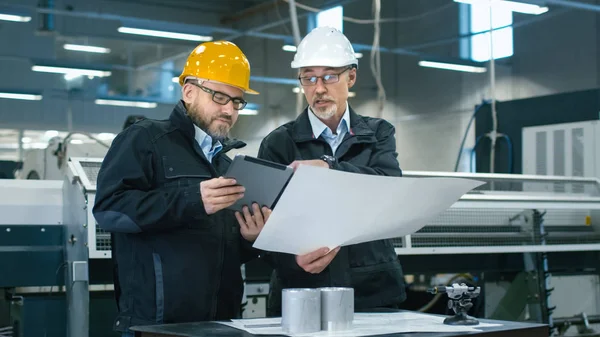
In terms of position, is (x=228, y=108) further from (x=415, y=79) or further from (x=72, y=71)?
(x=415, y=79)

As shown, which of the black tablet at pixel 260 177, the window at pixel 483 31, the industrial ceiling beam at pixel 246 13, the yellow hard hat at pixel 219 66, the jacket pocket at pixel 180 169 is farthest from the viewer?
the industrial ceiling beam at pixel 246 13

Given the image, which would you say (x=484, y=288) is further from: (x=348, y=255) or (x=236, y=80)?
(x=236, y=80)

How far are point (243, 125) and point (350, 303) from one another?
9.51 m

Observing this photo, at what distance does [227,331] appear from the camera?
145 cm

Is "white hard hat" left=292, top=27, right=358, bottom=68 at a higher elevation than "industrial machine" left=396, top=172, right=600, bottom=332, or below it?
Answer: higher

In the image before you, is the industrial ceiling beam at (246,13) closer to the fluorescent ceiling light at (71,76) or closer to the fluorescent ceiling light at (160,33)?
the fluorescent ceiling light at (160,33)

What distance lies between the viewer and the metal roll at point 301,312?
1.46m

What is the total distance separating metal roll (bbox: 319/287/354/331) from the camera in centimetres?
149

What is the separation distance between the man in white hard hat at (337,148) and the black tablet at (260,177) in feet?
0.87

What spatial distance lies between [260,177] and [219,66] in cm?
38

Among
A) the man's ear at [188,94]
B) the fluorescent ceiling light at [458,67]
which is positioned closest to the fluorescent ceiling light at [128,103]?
the fluorescent ceiling light at [458,67]

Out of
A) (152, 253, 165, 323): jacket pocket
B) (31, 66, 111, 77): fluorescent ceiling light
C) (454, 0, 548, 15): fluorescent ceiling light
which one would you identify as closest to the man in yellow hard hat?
(152, 253, 165, 323): jacket pocket

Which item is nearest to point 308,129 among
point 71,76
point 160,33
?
point 160,33

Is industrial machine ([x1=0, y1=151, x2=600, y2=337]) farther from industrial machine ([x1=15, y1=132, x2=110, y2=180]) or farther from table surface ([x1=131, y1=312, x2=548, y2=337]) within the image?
table surface ([x1=131, y1=312, x2=548, y2=337])
